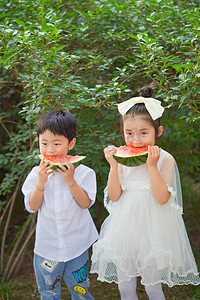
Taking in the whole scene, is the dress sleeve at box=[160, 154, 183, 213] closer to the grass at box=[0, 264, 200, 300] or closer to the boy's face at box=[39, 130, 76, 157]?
the boy's face at box=[39, 130, 76, 157]

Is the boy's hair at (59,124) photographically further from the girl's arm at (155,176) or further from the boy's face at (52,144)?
the girl's arm at (155,176)

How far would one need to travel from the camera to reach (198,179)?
20.1 ft

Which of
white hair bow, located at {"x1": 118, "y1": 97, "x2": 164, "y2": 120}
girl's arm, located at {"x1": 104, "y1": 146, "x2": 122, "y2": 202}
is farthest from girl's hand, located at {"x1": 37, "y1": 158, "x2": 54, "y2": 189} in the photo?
white hair bow, located at {"x1": 118, "y1": 97, "x2": 164, "y2": 120}

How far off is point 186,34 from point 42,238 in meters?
2.33

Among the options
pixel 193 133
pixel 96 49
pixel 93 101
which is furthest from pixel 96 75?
pixel 193 133

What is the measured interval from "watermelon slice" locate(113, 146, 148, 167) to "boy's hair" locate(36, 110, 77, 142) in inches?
16.0

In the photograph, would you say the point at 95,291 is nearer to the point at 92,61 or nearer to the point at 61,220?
the point at 61,220

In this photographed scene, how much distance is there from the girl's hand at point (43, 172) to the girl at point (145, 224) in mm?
445

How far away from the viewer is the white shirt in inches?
124

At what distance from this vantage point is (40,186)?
121 inches

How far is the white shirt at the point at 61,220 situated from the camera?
10.3 feet

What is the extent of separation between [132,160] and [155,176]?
0.19m

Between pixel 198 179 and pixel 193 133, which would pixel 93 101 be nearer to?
pixel 193 133

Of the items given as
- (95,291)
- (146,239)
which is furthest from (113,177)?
(95,291)
